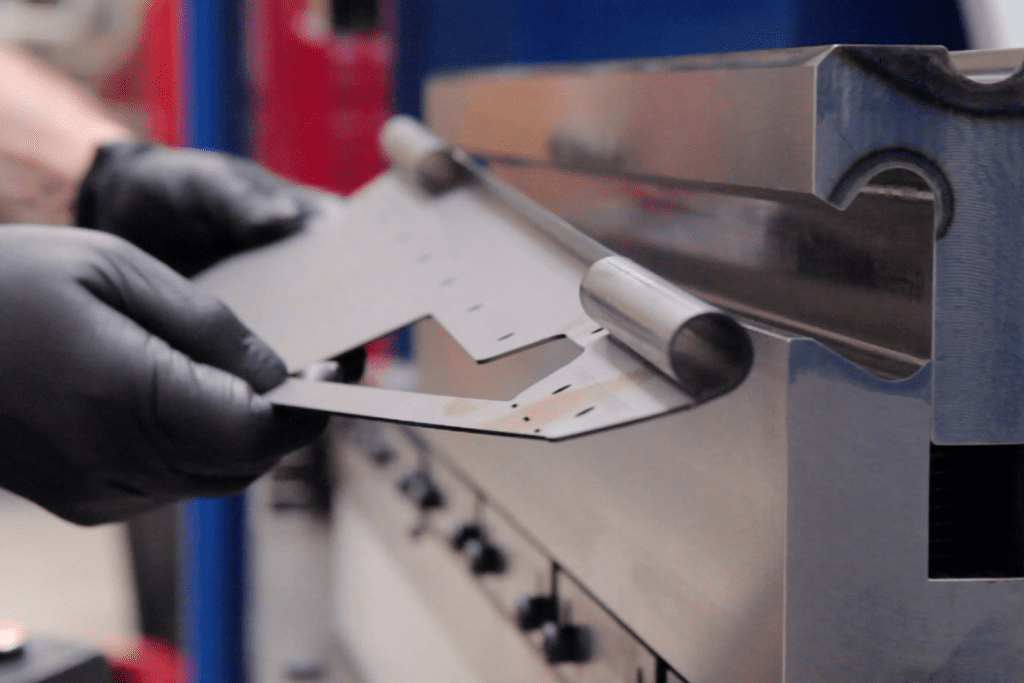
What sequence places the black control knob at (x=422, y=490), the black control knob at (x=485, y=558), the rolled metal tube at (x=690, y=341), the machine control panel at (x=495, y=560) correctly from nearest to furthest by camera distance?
the rolled metal tube at (x=690, y=341)
the machine control panel at (x=495, y=560)
the black control knob at (x=485, y=558)
the black control knob at (x=422, y=490)

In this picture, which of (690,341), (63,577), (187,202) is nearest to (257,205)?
(187,202)

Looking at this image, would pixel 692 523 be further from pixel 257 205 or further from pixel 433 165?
pixel 257 205

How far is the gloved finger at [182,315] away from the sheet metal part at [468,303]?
33mm

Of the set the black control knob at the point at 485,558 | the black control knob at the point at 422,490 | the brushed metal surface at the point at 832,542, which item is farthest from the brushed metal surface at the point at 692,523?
the black control knob at the point at 422,490

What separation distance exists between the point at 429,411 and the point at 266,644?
4.50ft

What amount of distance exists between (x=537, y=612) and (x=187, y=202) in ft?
2.69

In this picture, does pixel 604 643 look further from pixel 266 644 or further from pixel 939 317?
pixel 266 644

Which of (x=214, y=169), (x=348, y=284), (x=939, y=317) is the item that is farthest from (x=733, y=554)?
(x=214, y=169)

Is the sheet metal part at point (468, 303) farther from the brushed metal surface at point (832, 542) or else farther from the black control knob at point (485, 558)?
the black control knob at point (485, 558)

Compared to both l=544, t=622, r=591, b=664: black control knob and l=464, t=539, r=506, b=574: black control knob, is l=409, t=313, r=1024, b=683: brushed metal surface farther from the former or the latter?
l=464, t=539, r=506, b=574: black control knob

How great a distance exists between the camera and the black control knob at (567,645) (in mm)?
739

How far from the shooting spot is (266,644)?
1.76 metres

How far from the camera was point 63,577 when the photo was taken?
346 cm

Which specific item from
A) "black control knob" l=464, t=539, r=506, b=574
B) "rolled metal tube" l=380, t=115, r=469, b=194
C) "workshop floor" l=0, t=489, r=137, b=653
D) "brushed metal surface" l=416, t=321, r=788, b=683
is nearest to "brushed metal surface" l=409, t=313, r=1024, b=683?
"brushed metal surface" l=416, t=321, r=788, b=683
